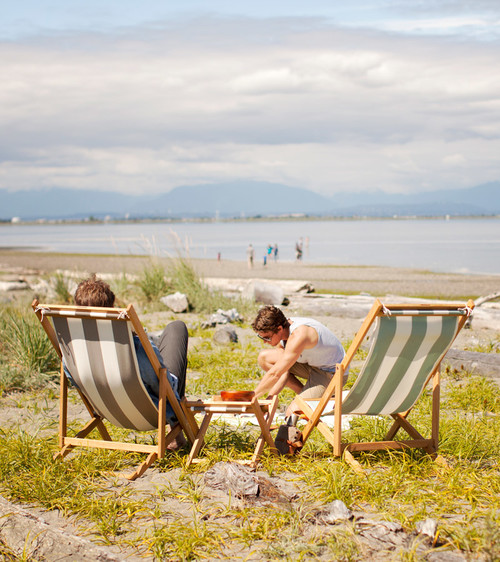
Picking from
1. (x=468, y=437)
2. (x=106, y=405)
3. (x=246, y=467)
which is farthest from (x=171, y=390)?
(x=468, y=437)

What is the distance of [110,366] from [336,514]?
1.48m

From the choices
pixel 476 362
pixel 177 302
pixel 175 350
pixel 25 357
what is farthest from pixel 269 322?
pixel 177 302

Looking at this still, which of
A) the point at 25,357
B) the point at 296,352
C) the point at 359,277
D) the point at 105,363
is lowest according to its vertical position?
the point at 359,277

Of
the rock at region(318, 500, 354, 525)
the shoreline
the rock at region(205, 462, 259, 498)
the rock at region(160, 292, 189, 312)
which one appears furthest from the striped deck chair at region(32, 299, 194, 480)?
the shoreline

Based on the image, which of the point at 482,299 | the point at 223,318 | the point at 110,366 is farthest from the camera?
the point at 223,318

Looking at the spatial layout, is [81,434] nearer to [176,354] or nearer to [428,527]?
[176,354]

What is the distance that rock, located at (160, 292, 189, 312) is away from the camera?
35.2ft

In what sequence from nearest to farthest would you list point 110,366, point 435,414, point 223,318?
point 110,366 → point 435,414 → point 223,318

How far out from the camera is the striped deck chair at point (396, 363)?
3.46 metres

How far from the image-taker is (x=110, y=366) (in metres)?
3.55

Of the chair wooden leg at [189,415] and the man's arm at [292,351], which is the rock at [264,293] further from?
the chair wooden leg at [189,415]

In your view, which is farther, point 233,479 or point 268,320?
point 268,320

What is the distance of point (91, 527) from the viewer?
10.0ft

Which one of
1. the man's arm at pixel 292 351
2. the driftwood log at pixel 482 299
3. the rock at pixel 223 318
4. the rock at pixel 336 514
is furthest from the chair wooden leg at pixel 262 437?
the driftwood log at pixel 482 299
